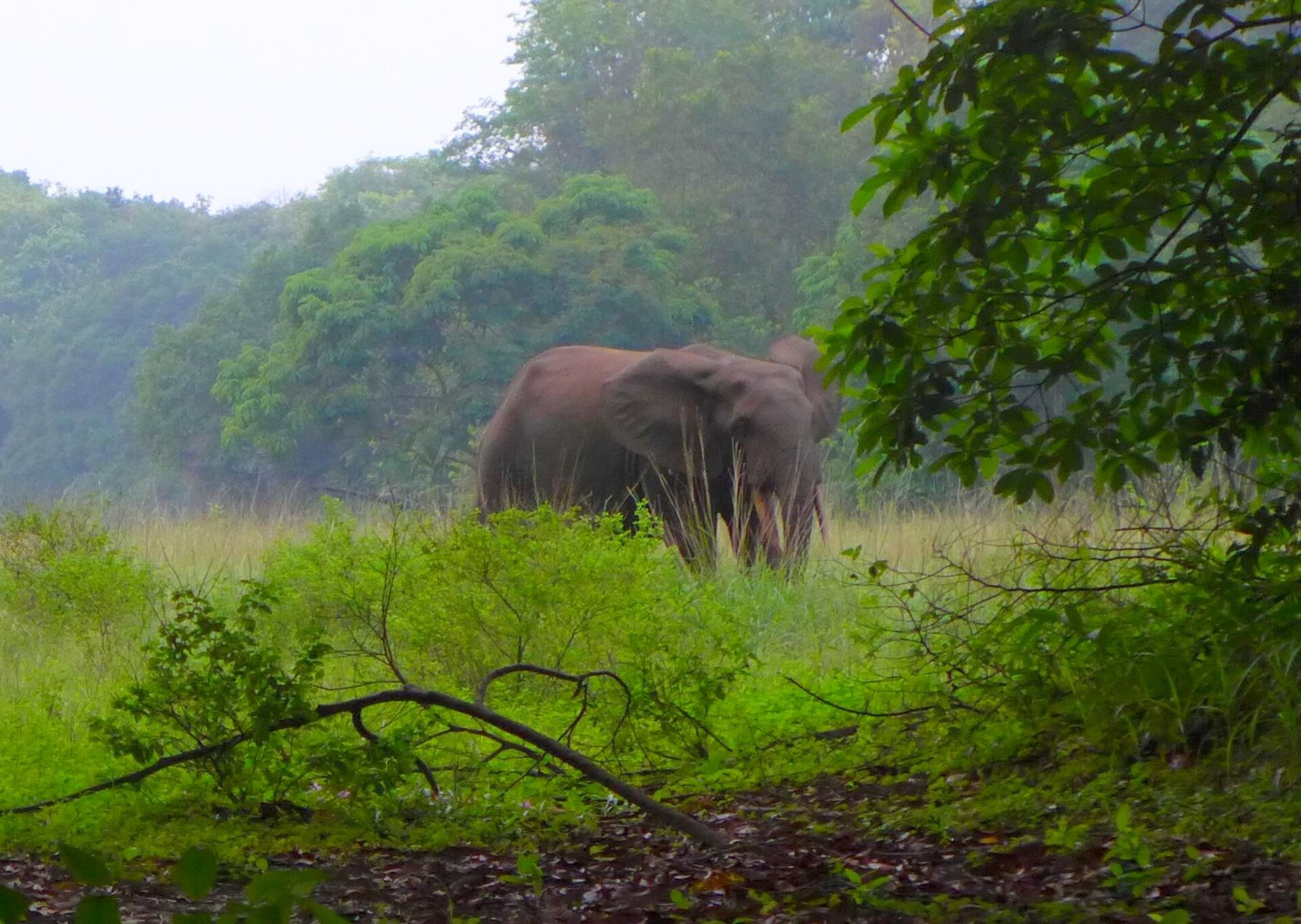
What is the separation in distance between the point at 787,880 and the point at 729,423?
29.8 feet

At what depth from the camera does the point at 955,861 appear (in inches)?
122

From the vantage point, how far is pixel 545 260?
897 inches

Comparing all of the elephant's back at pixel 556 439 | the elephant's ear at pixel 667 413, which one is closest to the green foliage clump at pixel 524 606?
the elephant's ear at pixel 667 413

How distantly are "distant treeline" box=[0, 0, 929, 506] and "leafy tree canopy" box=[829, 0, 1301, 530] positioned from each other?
17.0 meters

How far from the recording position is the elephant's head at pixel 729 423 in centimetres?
1166

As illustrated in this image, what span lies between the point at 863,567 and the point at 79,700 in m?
4.50

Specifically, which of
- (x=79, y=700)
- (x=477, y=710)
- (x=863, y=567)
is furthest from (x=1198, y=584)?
(x=863, y=567)

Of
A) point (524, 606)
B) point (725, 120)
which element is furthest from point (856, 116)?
point (725, 120)

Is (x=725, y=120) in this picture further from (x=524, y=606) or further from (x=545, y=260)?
(x=524, y=606)

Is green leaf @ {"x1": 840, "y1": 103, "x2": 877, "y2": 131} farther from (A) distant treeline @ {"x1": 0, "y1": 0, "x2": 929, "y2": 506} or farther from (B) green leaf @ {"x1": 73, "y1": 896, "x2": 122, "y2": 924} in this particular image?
(A) distant treeline @ {"x1": 0, "y1": 0, "x2": 929, "y2": 506}

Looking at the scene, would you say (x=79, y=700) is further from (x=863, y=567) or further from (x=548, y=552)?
(x=863, y=567)

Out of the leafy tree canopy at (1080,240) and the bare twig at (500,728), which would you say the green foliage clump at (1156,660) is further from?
the bare twig at (500,728)

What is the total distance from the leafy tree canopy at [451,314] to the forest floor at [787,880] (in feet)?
61.4

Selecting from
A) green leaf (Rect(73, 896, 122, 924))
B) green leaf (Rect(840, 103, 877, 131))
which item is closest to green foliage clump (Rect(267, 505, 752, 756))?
green leaf (Rect(840, 103, 877, 131))
